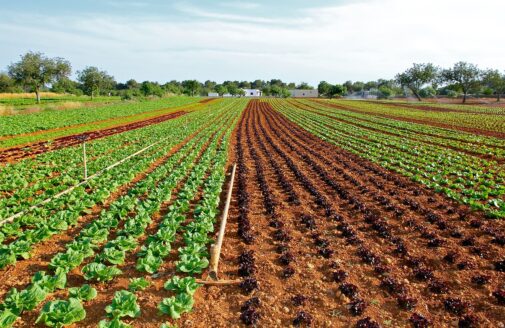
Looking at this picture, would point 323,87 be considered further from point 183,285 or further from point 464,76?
point 183,285

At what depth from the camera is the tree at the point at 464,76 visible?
109 metres

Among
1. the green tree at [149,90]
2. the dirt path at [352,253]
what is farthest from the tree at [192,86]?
the dirt path at [352,253]

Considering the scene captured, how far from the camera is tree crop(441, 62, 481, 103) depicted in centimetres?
10888

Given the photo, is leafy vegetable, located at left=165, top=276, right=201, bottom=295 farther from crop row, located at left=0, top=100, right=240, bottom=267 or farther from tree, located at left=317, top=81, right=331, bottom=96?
tree, located at left=317, top=81, right=331, bottom=96

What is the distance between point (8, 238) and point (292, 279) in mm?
6964

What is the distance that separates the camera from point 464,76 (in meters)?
112

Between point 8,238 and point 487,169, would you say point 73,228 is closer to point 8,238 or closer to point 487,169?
point 8,238

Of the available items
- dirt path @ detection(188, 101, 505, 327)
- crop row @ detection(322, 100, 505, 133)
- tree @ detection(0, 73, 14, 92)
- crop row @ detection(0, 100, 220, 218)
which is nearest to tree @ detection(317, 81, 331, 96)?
crop row @ detection(322, 100, 505, 133)

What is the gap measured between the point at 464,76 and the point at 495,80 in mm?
9927

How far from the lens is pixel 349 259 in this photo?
7992mm

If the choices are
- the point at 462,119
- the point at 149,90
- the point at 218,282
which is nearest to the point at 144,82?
the point at 149,90

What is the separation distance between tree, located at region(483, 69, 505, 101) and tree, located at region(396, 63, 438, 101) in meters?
18.3

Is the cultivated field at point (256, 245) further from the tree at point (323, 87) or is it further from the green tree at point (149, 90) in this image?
the tree at point (323, 87)

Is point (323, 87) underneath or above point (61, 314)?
above
